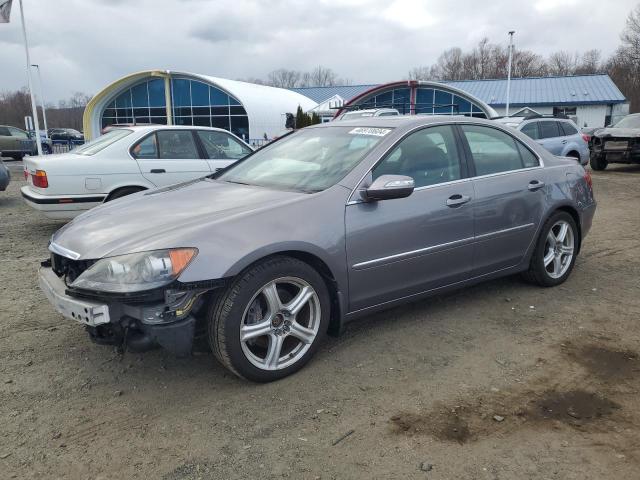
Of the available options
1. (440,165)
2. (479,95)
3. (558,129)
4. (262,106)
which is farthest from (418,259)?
(479,95)

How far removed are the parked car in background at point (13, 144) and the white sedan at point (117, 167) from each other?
1943cm

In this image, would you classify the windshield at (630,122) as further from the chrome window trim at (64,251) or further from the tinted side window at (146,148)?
the chrome window trim at (64,251)

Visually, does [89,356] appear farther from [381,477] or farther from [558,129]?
[558,129]

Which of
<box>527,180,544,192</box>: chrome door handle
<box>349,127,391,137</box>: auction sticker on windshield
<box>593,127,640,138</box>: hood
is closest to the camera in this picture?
<box>349,127,391,137</box>: auction sticker on windshield

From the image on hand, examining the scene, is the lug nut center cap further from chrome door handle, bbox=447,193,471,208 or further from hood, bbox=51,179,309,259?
chrome door handle, bbox=447,193,471,208

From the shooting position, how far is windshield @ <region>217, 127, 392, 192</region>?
11.9ft

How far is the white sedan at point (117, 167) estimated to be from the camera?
656 cm

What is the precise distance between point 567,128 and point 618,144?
9.18ft

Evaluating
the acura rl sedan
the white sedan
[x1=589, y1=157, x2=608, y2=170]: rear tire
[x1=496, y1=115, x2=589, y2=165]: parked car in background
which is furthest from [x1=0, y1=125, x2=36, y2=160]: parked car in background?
the acura rl sedan

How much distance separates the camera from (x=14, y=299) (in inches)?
184

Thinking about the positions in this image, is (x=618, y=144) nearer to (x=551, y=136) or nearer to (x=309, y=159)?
(x=551, y=136)

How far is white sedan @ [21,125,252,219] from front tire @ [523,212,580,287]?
4.67 meters

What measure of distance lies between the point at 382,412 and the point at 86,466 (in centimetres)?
148

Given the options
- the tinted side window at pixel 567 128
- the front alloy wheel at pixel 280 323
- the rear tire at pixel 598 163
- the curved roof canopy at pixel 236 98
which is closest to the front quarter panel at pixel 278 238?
the front alloy wheel at pixel 280 323
